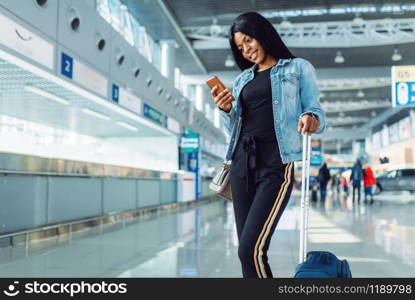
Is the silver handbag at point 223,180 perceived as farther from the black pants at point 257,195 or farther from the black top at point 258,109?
the black top at point 258,109

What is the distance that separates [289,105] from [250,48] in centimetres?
35

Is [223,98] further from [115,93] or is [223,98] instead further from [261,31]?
[115,93]

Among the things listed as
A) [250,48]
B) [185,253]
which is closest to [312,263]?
[250,48]

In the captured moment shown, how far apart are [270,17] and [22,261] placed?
11.9 m

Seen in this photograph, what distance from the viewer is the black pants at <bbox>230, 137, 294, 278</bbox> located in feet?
6.38

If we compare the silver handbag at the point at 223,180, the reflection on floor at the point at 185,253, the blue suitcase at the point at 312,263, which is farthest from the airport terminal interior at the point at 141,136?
the silver handbag at the point at 223,180

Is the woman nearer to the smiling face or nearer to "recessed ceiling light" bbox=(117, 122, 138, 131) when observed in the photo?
the smiling face

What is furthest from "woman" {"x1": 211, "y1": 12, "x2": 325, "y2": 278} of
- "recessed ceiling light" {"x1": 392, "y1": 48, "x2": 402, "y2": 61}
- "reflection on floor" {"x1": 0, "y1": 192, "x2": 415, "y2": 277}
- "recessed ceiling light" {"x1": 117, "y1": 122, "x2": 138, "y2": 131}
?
"recessed ceiling light" {"x1": 392, "y1": 48, "x2": 402, "y2": 61}

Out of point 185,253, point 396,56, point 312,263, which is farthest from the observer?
point 396,56

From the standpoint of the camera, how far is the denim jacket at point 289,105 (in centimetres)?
205

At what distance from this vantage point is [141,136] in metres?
16.0

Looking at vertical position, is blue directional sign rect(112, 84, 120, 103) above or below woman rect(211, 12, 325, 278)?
above

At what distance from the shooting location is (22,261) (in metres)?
4.42

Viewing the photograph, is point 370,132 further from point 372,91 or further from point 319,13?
point 319,13
